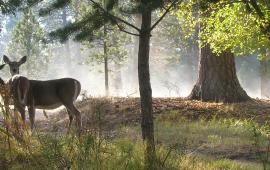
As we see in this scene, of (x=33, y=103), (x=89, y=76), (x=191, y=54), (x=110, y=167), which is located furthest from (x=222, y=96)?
(x=89, y=76)

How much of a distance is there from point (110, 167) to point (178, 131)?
5.95 m

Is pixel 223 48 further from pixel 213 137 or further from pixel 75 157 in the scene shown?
pixel 75 157

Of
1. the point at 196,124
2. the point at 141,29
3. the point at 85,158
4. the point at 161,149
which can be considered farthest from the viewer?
the point at 196,124

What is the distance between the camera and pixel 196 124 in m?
12.7

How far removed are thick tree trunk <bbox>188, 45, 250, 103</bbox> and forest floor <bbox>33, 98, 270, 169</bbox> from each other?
0.68 metres

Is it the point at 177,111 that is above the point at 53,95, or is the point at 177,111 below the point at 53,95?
below

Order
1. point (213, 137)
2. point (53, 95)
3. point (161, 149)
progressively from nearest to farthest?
point (161, 149), point (213, 137), point (53, 95)

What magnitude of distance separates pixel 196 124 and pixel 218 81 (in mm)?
4509

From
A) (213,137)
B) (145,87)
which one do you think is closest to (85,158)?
(145,87)

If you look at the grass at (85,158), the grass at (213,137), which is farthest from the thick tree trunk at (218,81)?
the grass at (85,158)

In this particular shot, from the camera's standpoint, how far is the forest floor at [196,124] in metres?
9.47

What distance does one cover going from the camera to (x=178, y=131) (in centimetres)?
1178

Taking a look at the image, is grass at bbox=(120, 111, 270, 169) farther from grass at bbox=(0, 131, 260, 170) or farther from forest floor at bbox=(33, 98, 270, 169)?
grass at bbox=(0, 131, 260, 170)

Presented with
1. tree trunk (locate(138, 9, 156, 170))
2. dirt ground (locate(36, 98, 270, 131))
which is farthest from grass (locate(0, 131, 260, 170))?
dirt ground (locate(36, 98, 270, 131))
